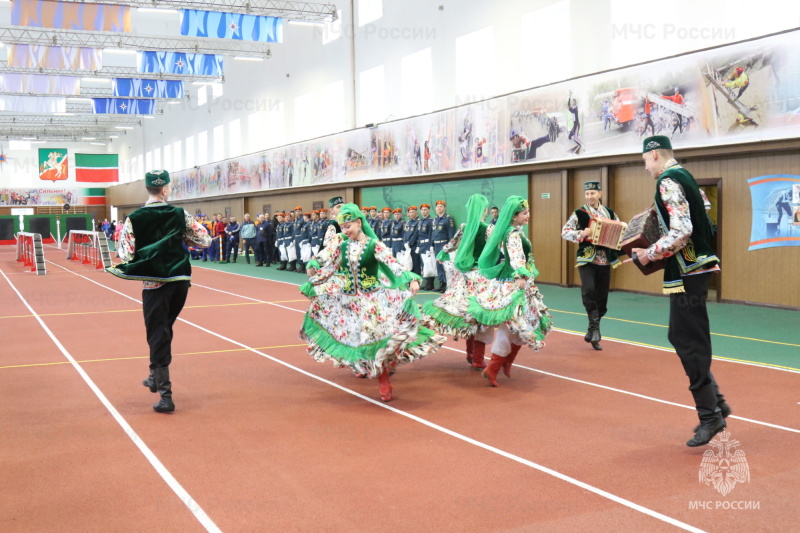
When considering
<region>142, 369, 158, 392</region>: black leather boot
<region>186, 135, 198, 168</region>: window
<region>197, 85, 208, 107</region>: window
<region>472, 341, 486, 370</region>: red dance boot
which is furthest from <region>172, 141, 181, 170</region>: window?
<region>142, 369, 158, 392</region>: black leather boot

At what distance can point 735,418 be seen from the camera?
6164mm

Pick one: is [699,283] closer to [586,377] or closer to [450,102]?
[586,377]

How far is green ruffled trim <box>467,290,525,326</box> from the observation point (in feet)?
23.9

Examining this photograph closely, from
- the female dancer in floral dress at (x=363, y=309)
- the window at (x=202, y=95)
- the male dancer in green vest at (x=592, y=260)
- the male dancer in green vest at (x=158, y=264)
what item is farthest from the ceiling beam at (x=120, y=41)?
Result: the female dancer in floral dress at (x=363, y=309)

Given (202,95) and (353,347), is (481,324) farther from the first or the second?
(202,95)

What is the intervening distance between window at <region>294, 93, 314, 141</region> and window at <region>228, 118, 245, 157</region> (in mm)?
6792

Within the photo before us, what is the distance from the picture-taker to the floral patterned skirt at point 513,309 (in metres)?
7.28

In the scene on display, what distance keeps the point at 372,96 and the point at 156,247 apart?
1948 cm

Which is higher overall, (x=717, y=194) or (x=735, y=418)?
(x=717, y=194)

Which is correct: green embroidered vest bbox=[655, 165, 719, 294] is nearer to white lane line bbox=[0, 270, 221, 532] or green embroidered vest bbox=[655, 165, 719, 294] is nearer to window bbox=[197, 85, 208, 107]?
white lane line bbox=[0, 270, 221, 532]

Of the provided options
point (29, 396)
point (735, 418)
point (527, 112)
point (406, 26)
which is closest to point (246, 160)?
point (406, 26)

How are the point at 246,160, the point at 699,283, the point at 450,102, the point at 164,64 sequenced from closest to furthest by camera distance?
1. the point at 699,283
2. the point at 450,102
3. the point at 164,64
4. the point at 246,160

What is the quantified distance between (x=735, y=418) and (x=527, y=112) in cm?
1251

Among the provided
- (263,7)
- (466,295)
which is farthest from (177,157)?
(466,295)
